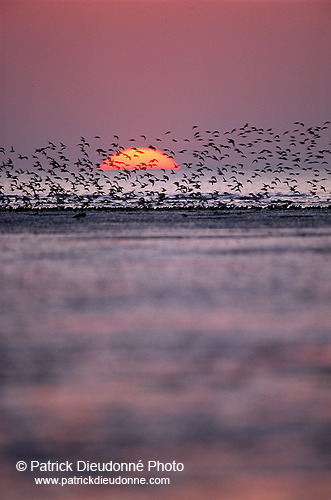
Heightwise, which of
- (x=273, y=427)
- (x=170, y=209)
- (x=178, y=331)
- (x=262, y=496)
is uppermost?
(x=170, y=209)

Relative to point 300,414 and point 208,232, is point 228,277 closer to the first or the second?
point 300,414

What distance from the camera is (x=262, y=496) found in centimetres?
687

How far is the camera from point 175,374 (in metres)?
10.9

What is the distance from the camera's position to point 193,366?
1145 centimetres

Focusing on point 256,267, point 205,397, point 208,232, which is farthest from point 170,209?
point 205,397

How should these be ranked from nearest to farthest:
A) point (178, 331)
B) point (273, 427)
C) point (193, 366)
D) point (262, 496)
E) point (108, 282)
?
point (262, 496), point (273, 427), point (193, 366), point (178, 331), point (108, 282)

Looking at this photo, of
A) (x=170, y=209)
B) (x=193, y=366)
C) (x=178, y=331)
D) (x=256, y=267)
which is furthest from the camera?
(x=170, y=209)

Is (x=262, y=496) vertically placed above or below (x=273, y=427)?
below

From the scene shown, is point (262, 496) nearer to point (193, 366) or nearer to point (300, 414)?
point (300, 414)

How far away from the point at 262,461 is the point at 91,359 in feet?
15.5

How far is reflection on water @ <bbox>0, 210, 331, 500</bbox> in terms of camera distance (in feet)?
Result: 24.8

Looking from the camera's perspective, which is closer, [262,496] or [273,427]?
[262,496]

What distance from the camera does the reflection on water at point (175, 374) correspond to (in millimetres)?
7562

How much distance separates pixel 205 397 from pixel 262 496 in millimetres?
2887
